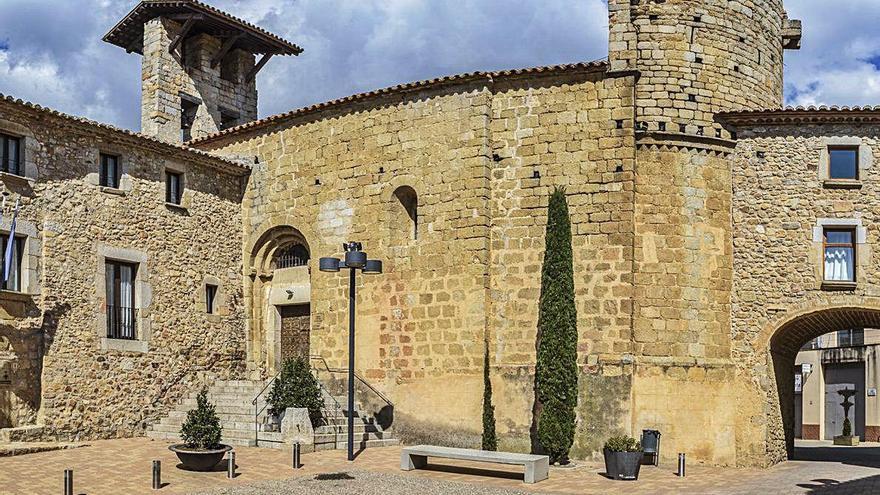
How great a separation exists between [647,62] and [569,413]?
7.87 meters

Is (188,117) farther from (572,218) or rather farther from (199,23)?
(572,218)

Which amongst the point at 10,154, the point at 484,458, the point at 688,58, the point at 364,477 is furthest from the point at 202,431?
the point at 688,58

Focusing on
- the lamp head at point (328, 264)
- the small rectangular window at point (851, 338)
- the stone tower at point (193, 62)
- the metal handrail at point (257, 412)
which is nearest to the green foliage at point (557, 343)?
the lamp head at point (328, 264)

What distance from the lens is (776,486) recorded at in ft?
52.3

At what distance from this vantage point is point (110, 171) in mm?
20750

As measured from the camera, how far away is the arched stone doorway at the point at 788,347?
63.4ft

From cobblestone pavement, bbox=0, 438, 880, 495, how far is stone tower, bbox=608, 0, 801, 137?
744cm

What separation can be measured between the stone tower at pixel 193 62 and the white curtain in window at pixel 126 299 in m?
8.05

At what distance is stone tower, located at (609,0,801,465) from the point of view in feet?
62.0

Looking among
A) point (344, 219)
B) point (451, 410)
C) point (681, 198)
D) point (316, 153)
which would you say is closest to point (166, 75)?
→ point (316, 153)

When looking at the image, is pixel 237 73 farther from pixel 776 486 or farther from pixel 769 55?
pixel 776 486

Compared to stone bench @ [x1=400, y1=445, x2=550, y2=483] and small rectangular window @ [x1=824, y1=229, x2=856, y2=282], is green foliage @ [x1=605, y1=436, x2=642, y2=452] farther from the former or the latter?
small rectangular window @ [x1=824, y1=229, x2=856, y2=282]

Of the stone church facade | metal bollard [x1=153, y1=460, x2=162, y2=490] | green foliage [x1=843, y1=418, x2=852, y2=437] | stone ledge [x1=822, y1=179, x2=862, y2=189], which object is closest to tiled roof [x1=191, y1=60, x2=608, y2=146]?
the stone church facade

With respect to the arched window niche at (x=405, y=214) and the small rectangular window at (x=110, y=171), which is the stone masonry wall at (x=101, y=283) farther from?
the arched window niche at (x=405, y=214)
